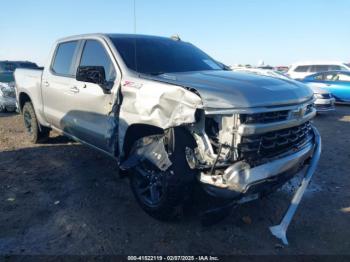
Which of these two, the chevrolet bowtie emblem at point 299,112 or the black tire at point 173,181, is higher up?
the chevrolet bowtie emblem at point 299,112

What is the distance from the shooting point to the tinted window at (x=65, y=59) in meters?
5.08

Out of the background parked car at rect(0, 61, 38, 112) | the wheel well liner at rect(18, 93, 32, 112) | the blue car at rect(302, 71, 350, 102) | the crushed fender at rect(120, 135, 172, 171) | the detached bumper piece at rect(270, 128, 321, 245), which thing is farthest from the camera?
the blue car at rect(302, 71, 350, 102)

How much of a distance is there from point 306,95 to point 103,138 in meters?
2.35

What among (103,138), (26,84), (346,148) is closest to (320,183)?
(346,148)

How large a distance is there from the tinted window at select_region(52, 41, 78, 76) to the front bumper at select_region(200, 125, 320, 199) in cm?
293

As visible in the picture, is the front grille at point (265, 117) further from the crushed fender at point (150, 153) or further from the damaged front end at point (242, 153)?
the crushed fender at point (150, 153)

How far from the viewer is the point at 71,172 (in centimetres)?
515

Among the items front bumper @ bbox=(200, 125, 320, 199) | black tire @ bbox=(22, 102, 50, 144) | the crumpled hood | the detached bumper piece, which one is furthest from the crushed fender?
black tire @ bbox=(22, 102, 50, 144)

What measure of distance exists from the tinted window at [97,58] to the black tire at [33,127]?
7.57 feet

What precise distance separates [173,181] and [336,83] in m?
11.3

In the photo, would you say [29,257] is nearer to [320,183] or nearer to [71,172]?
[71,172]

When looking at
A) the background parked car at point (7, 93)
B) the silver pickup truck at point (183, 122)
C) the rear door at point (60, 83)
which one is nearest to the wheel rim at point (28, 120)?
the rear door at point (60, 83)

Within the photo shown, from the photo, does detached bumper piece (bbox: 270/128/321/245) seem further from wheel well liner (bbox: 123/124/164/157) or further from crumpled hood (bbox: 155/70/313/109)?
wheel well liner (bbox: 123/124/164/157)

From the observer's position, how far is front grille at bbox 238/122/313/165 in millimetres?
2939
